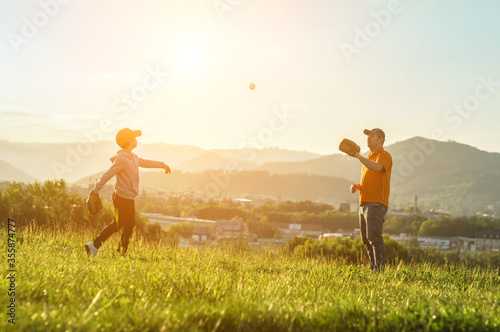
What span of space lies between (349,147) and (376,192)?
82 centimetres

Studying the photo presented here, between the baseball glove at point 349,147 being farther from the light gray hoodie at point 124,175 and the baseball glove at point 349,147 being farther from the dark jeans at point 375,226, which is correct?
the light gray hoodie at point 124,175

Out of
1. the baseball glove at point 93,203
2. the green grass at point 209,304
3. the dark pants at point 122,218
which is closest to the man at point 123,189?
the dark pants at point 122,218

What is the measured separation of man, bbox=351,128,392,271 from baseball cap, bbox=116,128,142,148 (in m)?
3.48

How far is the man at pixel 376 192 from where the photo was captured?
8.18m

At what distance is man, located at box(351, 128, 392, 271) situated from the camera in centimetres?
818

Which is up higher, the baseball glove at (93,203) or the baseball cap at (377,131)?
the baseball cap at (377,131)

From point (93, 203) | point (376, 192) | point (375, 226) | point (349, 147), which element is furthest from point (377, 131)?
point (93, 203)

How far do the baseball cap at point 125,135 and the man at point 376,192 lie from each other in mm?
3475

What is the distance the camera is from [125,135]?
8.19 meters

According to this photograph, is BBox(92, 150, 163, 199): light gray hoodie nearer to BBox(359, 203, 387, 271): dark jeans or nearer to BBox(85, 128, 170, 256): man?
BBox(85, 128, 170, 256): man

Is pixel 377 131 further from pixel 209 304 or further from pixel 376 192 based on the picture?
pixel 209 304

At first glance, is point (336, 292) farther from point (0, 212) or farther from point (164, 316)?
point (0, 212)

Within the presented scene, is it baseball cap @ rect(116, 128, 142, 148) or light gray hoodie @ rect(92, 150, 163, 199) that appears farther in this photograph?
baseball cap @ rect(116, 128, 142, 148)

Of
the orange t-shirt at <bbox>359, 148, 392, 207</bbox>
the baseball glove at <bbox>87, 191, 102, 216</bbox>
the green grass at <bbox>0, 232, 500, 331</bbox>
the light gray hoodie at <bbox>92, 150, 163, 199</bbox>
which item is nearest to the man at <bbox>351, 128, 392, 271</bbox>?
the orange t-shirt at <bbox>359, 148, 392, 207</bbox>
